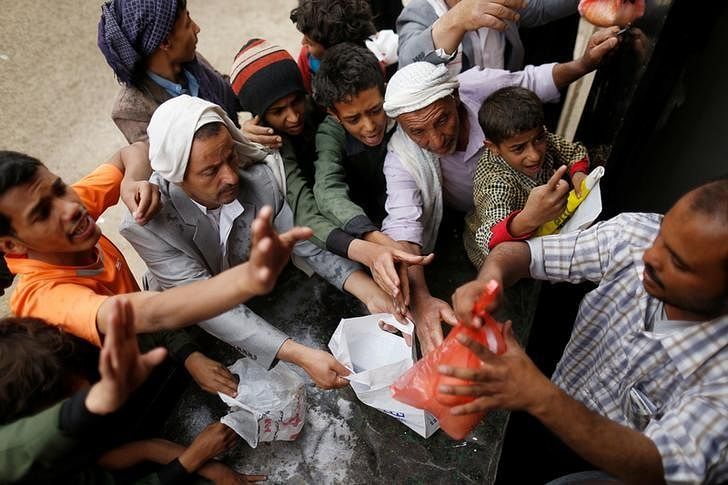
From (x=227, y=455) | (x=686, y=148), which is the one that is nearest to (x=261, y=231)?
(x=227, y=455)

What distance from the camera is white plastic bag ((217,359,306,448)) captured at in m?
1.70

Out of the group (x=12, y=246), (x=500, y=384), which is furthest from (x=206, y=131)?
(x=500, y=384)

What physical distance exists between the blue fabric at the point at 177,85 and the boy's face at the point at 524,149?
1.51m

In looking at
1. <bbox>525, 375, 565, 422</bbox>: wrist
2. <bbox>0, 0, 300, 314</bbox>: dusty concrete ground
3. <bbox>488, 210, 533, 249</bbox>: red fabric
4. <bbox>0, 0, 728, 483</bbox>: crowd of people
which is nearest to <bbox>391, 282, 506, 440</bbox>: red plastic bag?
<bbox>0, 0, 728, 483</bbox>: crowd of people

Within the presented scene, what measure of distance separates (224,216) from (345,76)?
77 centimetres

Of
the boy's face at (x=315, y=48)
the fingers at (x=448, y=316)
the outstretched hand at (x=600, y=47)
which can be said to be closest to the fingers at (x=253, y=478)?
the fingers at (x=448, y=316)

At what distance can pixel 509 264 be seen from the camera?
1.65m

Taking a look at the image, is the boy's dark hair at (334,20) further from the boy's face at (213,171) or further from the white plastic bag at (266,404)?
the white plastic bag at (266,404)

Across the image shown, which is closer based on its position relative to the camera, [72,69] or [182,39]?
[182,39]

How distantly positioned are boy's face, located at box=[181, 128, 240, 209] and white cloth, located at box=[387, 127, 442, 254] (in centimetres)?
71

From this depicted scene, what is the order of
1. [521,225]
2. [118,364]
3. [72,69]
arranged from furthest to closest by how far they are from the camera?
[72,69] < [521,225] < [118,364]

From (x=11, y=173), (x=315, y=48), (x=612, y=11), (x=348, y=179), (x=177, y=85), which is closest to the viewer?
(x=11, y=173)

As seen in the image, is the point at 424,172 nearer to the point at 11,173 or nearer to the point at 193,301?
the point at 193,301

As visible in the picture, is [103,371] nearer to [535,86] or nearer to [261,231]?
[261,231]
